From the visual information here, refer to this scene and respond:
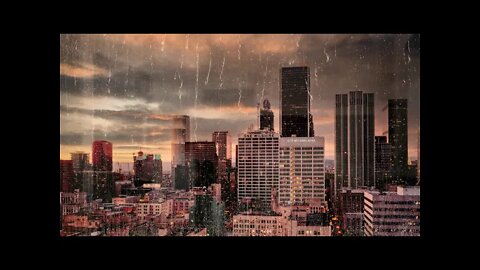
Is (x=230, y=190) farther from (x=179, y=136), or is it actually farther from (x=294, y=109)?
(x=294, y=109)

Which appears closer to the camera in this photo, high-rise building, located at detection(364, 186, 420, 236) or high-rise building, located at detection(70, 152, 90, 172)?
high-rise building, located at detection(364, 186, 420, 236)

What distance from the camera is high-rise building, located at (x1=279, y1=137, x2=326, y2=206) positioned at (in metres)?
3.94

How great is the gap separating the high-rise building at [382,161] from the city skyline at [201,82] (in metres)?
0.10

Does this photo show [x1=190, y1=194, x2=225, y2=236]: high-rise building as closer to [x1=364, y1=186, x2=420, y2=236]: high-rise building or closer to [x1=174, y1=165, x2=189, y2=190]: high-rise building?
[x1=174, y1=165, x2=189, y2=190]: high-rise building

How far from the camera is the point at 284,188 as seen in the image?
399cm

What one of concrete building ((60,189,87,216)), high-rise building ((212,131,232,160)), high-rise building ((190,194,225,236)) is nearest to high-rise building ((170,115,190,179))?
high-rise building ((212,131,232,160))

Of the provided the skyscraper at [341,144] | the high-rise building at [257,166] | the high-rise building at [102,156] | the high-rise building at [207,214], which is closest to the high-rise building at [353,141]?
the skyscraper at [341,144]

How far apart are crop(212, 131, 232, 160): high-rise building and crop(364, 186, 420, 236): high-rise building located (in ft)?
4.88
